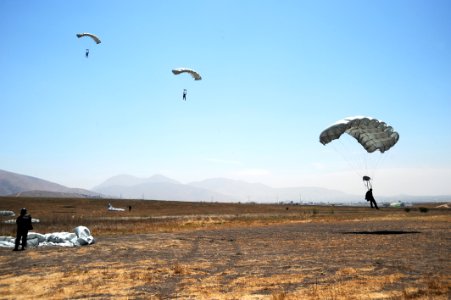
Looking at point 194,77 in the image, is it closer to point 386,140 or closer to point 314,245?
point 386,140

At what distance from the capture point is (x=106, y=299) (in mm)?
9367

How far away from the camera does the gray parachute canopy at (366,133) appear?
25.6 meters

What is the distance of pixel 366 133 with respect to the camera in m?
27.2

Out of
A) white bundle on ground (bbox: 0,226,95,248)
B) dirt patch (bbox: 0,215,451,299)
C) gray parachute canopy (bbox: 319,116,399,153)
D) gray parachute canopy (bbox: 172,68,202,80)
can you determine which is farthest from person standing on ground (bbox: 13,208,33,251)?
gray parachute canopy (bbox: 172,68,202,80)

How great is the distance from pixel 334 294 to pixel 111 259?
10.1 metres

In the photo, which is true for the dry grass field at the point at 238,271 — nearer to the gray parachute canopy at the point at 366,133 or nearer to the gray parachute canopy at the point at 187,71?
the gray parachute canopy at the point at 366,133

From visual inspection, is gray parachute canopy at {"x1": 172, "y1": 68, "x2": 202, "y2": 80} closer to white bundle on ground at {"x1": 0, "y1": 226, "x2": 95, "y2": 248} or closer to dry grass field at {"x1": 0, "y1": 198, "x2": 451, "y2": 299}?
white bundle on ground at {"x1": 0, "y1": 226, "x2": 95, "y2": 248}

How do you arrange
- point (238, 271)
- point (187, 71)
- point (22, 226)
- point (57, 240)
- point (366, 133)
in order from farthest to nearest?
point (187, 71)
point (366, 133)
point (57, 240)
point (22, 226)
point (238, 271)

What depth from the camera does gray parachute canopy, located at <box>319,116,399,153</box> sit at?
25.6 metres

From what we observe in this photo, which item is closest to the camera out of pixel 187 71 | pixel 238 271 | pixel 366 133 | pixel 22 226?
pixel 238 271

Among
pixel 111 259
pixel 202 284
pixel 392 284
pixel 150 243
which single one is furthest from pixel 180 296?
pixel 150 243

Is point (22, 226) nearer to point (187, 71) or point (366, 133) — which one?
point (187, 71)

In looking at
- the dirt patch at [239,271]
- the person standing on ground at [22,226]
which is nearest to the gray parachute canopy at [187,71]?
the dirt patch at [239,271]

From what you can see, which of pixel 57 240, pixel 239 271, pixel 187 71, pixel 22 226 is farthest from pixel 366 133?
pixel 22 226
